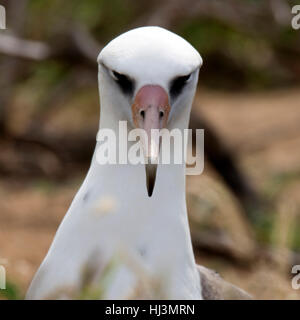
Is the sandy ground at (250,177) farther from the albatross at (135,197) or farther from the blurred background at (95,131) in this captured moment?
the albatross at (135,197)

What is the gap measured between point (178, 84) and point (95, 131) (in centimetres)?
454

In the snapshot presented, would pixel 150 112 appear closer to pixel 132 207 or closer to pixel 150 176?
pixel 150 176

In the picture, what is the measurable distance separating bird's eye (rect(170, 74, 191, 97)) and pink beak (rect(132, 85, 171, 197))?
0.05 m

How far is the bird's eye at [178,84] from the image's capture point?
6.74 ft

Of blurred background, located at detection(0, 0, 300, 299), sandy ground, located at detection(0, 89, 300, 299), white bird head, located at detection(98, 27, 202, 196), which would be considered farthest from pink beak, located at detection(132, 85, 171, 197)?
blurred background, located at detection(0, 0, 300, 299)

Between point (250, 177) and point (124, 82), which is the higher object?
point (250, 177)

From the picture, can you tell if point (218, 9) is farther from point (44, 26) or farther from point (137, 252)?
point (137, 252)

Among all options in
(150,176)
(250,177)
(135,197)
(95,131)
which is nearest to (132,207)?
(135,197)

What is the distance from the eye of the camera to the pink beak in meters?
1.94

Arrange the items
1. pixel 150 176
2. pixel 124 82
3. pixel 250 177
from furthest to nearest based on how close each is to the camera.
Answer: pixel 250 177 < pixel 124 82 < pixel 150 176

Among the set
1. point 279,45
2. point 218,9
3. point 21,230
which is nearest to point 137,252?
point 21,230

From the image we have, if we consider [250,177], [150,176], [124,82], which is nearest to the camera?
[150,176]

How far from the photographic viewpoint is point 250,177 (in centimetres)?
625
